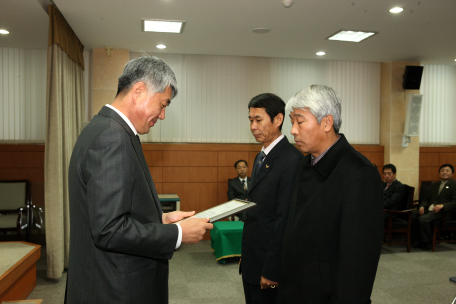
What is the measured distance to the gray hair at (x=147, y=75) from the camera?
1.51 m

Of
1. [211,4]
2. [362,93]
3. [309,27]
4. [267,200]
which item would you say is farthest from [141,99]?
[362,93]

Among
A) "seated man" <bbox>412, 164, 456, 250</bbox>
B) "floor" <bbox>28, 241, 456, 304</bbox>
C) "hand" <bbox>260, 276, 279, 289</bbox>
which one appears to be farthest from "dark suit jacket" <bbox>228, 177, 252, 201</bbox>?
"hand" <bbox>260, 276, 279, 289</bbox>

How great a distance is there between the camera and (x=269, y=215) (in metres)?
2.18

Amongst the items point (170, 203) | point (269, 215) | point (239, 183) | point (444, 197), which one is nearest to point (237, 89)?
point (239, 183)

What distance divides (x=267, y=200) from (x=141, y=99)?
1028 millimetres

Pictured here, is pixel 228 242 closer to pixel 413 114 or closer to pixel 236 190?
pixel 236 190

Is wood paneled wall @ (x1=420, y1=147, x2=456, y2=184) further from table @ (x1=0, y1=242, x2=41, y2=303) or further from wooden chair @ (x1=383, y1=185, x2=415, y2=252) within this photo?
table @ (x1=0, y1=242, x2=41, y2=303)

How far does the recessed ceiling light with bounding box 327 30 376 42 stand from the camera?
5559mm

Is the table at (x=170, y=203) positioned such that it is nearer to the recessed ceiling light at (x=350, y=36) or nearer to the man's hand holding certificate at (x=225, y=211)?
the recessed ceiling light at (x=350, y=36)

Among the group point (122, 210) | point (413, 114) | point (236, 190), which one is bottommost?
point (236, 190)

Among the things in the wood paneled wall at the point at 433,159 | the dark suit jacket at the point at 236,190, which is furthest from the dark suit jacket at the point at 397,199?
the dark suit jacket at the point at 236,190

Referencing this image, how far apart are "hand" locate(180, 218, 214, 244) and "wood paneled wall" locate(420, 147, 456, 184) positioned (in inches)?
296

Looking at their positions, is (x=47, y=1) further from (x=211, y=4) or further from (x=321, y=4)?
(x=321, y=4)

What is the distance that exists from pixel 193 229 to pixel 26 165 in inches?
235
